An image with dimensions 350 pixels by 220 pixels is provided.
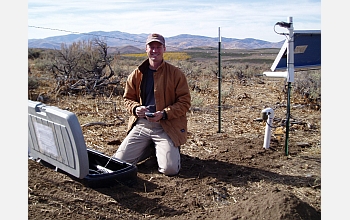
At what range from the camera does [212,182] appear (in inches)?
170

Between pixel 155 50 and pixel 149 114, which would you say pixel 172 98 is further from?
pixel 155 50

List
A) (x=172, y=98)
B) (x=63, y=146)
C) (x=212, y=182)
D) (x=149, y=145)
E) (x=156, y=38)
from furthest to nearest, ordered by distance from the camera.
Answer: (x=149, y=145) → (x=172, y=98) → (x=156, y=38) → (x=212, y=182) → (x=63, y=146)

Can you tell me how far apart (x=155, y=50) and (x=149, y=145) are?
4.09 feet

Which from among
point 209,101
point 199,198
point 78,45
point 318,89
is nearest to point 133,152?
point 199,198

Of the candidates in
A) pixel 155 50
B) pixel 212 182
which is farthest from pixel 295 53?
pixel 212 182

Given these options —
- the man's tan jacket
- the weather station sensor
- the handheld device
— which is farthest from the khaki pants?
the weather station sensor

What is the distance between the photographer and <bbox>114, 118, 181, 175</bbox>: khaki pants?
4.55m

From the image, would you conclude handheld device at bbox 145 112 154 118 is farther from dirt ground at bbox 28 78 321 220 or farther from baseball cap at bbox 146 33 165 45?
baseball cap at bbox 146 33 165 45

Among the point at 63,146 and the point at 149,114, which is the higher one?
the point at 149,114

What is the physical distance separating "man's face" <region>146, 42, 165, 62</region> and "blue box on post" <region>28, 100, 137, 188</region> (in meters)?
1.35

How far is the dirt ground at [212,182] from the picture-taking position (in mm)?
3334

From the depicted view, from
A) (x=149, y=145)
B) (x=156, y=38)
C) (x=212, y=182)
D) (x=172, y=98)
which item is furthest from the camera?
(x=149, y=145)

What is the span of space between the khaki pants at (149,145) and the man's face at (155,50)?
80cm

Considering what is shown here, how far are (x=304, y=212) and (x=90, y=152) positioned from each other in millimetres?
2545
